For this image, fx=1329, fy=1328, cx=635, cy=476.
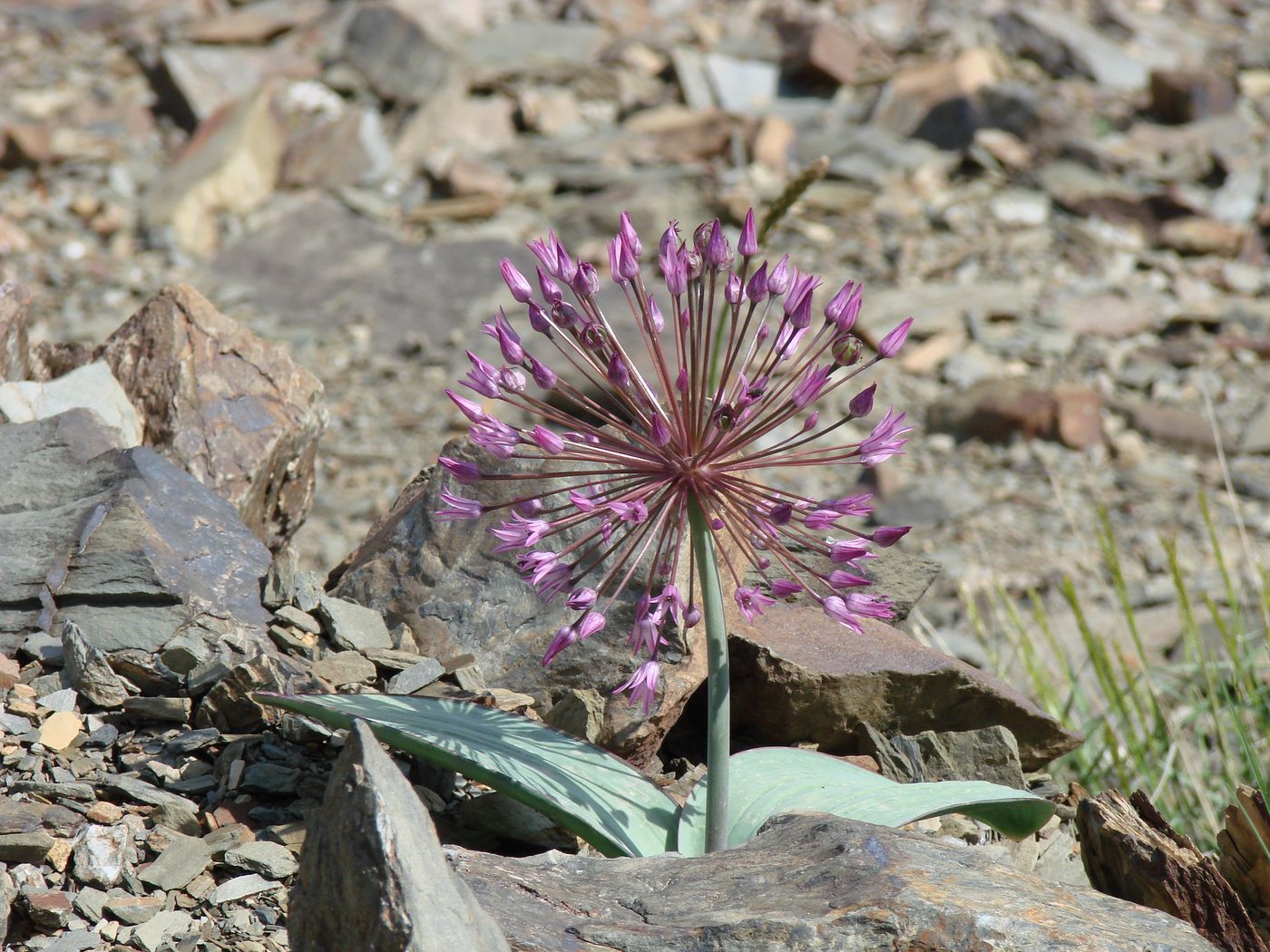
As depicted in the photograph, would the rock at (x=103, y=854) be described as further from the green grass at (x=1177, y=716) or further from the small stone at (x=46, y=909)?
the green grass at (x=1177, y=716)

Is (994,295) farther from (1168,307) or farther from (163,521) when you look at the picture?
(163,521)

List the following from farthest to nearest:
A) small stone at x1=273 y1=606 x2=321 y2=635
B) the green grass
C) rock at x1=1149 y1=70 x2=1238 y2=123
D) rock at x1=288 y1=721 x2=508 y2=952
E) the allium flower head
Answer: rock at x1=1149 y1=70 x2=1238 y2=123 → the green grass → small stone at x1=273 y1=606 x2=321 y2=635 → the allium flower head → rock at x1=288 y1=721 x2=508 y2=952

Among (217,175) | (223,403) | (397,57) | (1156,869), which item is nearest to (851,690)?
(1156,869)

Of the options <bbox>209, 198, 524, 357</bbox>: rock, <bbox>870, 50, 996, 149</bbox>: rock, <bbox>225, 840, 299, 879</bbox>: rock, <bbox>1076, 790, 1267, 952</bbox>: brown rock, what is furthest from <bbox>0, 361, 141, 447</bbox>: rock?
<bbox>870, 50, 996, 149</bbox>: rock

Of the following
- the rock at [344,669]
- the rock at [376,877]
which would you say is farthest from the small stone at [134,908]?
A: the rock at [344,669]

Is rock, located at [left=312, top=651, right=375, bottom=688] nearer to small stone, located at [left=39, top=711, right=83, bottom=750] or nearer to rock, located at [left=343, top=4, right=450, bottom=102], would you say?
small stone, located at [left=39, top=711, right=83, bottom=750]

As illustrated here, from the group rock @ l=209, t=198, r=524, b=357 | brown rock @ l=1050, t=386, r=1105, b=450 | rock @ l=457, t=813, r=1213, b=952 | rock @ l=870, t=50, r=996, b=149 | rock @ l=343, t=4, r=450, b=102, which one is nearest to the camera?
rock @ l=457, t=813, r=1213, b=952
